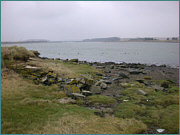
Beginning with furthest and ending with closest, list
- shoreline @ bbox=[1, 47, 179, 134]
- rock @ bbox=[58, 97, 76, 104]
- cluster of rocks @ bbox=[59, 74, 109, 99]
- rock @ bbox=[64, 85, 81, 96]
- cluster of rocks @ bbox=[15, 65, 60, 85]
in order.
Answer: cluster of rocks @ bbox=[15, 65, 60, 85]
rock @ bbox=[64, 85, 81, 96]
cluster of rocks @ bbox=[59, 74, 109, 99]
rock @ bbox=[58, 97, 76, 104]
shoreline @ bbox=[1, 47, 179, 134]

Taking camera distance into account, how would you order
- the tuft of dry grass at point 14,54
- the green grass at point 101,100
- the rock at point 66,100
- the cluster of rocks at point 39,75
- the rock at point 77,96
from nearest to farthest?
the rock at point 66,100 < the green grass at point 101,100 < the rock at point 77,96 < the cluster of rocks at point 39,75 < the tuft of dry grass at point 14,54

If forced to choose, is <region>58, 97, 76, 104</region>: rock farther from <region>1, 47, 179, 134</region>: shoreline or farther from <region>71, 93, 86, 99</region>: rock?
<region>71, 93, 86, 99</region>: rock

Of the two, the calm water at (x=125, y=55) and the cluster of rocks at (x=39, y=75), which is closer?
the cluster of rocks at (x=39, y=75)

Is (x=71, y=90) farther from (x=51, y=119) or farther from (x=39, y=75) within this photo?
(x=39, y=75)

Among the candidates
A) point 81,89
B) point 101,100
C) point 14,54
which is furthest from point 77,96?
point 14,54

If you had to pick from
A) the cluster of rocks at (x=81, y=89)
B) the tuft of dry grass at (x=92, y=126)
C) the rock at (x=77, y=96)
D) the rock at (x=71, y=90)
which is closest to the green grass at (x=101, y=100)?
the rock at (x=77, y=96)

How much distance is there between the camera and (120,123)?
5.91 m

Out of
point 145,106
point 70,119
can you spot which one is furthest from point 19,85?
point 145,106

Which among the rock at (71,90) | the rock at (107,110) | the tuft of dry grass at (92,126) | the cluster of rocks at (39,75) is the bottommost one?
the rock at (107,110)

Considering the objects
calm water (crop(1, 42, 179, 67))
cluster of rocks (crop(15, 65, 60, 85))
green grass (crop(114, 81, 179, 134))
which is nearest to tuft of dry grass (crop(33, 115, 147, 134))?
green grass (crop(114, 81, 179, 134))

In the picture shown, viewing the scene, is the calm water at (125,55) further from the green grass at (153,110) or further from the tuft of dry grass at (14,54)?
the green grass at (153,110)

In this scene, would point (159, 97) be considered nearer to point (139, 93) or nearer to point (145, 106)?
point (139, 93)

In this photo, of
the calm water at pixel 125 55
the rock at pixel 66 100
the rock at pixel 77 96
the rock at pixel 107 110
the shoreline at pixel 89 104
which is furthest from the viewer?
the calm water at pixel 125 55

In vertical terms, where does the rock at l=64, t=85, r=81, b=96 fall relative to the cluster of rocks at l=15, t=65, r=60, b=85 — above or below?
below
